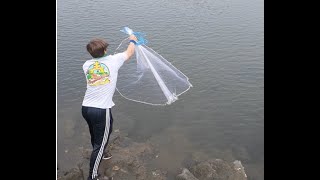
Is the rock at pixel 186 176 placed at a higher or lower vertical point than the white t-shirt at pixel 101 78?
lower

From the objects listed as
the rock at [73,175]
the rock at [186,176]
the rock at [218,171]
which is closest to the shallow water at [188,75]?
the rock at [218,171]

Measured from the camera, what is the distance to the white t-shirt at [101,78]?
4195 mm

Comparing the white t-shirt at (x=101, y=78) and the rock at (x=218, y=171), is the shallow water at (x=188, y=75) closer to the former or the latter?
the rock at (x=218, y=171)

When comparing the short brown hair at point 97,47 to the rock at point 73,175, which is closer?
the short brown hair at point 97,47

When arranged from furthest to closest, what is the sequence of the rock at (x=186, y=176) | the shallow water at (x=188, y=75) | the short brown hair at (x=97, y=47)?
the shallow water at (x=188, y=75) → the rock at (x=186, y=176) → the short brown hair at (x=97, y=47)

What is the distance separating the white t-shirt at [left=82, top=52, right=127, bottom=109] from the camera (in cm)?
420

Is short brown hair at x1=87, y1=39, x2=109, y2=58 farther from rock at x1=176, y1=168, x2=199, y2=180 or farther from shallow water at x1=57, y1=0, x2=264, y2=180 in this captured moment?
shallow water at x1=57, y1=0, x2=264, y2=180

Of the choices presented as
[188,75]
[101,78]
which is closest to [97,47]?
[101,78]

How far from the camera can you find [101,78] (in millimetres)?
4215

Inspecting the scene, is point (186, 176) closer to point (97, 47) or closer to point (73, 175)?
point (73, 175)

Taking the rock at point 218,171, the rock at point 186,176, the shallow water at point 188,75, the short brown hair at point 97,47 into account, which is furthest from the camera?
the shallow water at point 188,75

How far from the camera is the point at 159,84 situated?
5414 millimetres
